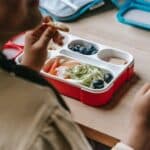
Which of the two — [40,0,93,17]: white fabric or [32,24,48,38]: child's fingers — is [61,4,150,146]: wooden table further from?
[32,24,48,38]: child's fingers

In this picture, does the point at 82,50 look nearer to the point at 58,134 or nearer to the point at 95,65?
the point at 95,65

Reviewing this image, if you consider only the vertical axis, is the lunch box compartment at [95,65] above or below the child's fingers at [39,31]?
below

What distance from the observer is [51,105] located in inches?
21.1

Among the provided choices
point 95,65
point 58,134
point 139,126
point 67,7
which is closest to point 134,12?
point 67,7

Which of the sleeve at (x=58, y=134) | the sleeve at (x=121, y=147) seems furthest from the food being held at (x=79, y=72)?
the sleeve at (x=58, y=134)

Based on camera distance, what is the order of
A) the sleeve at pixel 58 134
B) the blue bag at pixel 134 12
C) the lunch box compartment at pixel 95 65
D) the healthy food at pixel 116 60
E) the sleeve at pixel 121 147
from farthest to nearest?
the blue bag at pixel 134 12
the healthy food at pixel 116 60
the lunch box compartment at pixel 95 65
the sleeve at pixel 121 147
the sleeve at pixel 58 134

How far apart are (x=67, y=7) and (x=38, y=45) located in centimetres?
33

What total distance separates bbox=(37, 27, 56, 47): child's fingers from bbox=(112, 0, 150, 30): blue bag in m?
0.30

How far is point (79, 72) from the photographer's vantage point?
977 mm

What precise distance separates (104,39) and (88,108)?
255 millimetres

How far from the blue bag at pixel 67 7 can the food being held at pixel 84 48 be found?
0.56 ft

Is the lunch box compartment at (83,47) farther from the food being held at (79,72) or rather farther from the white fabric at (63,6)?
A: the white fabric at (63,6)

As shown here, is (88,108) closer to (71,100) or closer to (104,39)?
(71,100)

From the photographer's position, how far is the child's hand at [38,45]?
0.95m
